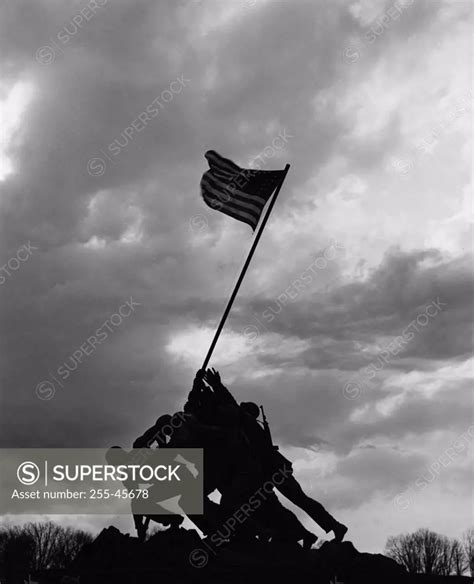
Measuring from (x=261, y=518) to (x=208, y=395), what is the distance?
127 inches

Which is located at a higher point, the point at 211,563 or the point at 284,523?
the point at 284,523

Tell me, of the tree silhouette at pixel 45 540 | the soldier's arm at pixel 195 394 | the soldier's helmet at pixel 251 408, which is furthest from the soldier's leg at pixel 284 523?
the tree silhouette at pixel 45 540

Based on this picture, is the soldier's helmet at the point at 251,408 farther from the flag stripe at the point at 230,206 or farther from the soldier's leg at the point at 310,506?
the flag stripe at the point at 230,206

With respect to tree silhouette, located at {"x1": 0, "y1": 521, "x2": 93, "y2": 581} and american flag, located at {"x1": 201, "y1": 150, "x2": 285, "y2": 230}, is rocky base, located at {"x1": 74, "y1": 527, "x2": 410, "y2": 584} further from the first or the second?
tree silhouette, located at {"x1": 0, "y1": 521, "x2": 93, "y2": 581}

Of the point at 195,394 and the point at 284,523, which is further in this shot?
the point at 195,394

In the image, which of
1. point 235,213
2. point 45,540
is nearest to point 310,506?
point 235,213

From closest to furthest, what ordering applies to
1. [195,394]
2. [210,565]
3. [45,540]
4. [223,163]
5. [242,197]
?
[210,565], [195,394], [242,197], [223,163], [45,540]

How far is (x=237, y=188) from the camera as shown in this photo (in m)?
20.3

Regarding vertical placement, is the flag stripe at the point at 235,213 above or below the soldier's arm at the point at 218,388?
above

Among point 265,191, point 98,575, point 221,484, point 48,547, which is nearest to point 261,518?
point 221,484

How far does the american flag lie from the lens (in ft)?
66.3

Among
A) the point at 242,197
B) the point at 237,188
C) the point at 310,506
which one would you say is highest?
the point at 237,188

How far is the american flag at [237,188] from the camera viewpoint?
796 inches

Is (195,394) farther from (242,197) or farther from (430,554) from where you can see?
(430,554)
